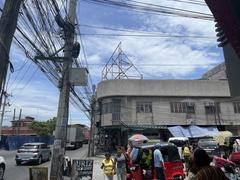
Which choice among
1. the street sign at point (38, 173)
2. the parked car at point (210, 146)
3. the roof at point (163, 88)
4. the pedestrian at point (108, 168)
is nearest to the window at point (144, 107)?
the roof at point (163, 88)

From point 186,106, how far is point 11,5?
37.7m

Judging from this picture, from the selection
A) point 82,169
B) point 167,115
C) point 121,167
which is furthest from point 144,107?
point 82,169

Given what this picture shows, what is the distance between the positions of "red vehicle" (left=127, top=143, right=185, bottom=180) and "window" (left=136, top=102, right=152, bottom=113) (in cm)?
2647

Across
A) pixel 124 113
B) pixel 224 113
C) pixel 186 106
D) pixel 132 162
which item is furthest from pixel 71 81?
pixel 224 113

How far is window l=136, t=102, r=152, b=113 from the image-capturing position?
40719 millimetres

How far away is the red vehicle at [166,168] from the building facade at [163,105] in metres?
24.7

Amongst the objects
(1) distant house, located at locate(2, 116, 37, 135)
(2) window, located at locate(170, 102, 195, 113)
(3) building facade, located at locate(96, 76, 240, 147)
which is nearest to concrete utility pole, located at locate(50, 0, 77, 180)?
(3) building facade, located at locate(96, 76, 240, 147)

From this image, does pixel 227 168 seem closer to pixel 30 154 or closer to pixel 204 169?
pixel 204 169

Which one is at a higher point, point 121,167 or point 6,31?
point 6,31

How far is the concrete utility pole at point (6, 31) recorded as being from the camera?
5418 mm

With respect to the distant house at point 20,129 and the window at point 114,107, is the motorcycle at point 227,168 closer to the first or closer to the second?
the window at point 114,107

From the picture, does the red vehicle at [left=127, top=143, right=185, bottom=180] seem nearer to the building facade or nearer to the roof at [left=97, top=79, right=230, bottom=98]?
the building facade

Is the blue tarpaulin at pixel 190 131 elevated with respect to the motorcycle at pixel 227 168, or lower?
elevated

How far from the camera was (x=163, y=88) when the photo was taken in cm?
4169
